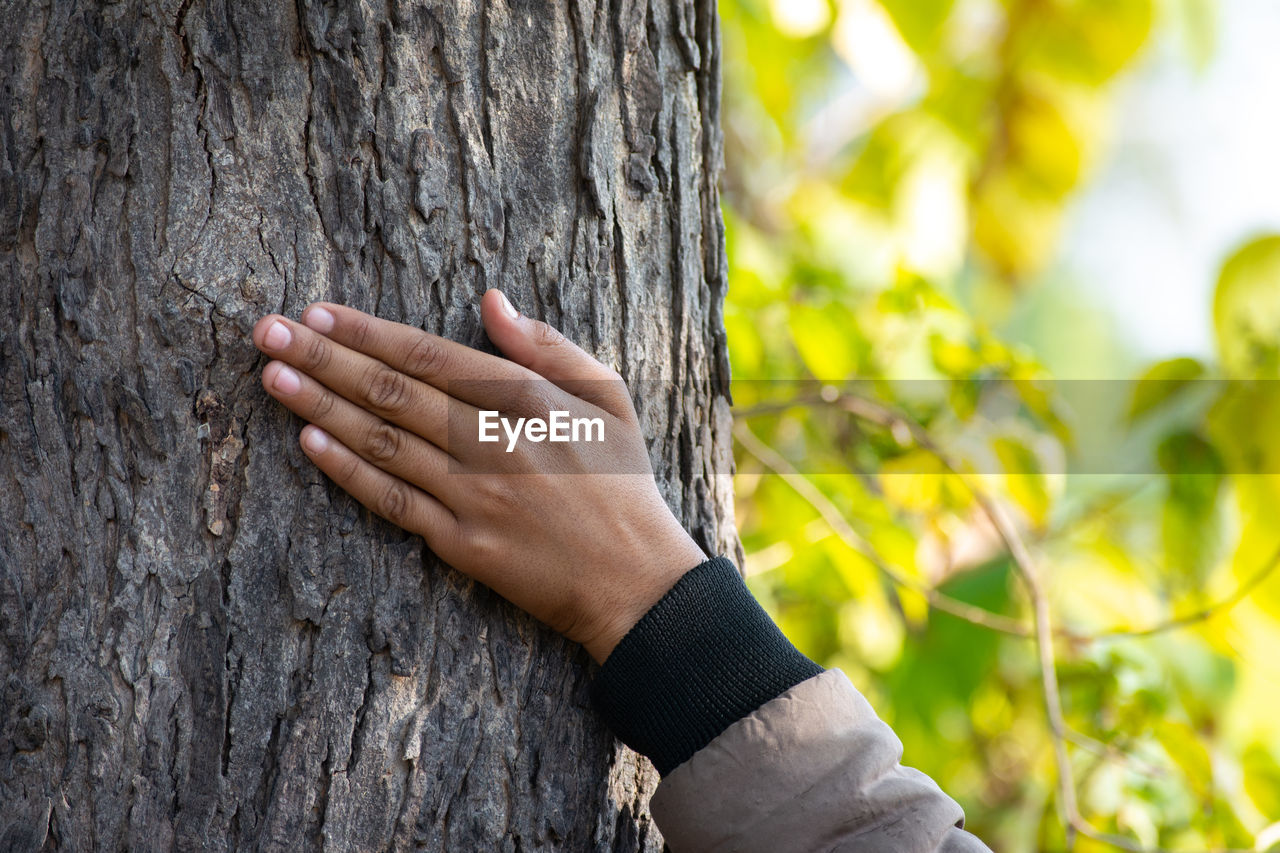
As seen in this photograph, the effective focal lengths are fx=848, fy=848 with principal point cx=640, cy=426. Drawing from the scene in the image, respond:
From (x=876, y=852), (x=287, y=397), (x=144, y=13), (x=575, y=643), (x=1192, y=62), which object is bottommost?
(x=876, y=852)

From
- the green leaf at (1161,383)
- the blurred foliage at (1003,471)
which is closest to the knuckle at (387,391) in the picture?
the blurred foliage at (1003,471)

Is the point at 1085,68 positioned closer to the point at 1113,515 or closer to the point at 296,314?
the point at 1113,515

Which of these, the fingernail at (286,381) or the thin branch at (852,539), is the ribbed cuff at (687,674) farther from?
the thin branch at (852,539)

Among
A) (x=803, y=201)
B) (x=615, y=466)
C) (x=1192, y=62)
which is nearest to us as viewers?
(x=615, y=466)

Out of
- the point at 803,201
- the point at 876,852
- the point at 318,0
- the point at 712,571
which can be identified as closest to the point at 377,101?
the point at 318,0

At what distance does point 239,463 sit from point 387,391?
17 cm

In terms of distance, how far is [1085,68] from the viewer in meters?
2.60

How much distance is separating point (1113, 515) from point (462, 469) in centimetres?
223

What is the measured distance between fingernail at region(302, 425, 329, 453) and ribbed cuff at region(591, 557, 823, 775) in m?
0.38

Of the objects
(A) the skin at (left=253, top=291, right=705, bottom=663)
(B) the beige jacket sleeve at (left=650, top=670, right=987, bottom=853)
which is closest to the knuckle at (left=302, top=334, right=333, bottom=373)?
(A) the skin at (left=253, top=291, right=705, bottom=663)

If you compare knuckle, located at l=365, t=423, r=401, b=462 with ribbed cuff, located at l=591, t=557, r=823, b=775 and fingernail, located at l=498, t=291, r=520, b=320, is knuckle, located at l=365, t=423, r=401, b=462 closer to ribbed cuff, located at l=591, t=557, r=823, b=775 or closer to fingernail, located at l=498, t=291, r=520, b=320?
fingernail, located at l=498, t=291, r=520, b=320

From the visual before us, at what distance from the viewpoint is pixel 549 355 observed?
0.95 m

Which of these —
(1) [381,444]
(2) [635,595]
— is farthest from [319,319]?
(2) [635,595]

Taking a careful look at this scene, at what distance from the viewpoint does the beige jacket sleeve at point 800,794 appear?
867 mm
